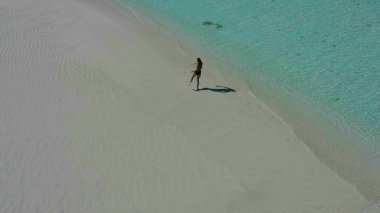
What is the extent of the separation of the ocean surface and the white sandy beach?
61.5 inches

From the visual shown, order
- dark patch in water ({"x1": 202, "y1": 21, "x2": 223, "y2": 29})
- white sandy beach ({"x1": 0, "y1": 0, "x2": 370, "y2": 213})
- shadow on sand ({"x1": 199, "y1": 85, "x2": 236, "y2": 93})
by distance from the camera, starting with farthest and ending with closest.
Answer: dark patch in water ({"x1": 202, "y1": 21, "x2": 223, "y2": 29}), shadow on sand ({"x1": 199, "y1": 85, "x2": 236, "y2": 93}), white sandy beach ({"x1": 0, "y1": 0, "x2": 370, "y2": 213})

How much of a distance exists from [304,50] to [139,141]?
984 centimetres

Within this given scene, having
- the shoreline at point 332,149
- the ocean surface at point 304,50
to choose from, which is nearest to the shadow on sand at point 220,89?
the shoreline at point 332,149

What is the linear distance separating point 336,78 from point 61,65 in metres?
11.0

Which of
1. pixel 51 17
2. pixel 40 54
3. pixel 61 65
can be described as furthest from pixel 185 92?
pixel 51 17

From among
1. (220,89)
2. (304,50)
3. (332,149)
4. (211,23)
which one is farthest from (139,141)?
(211,23)

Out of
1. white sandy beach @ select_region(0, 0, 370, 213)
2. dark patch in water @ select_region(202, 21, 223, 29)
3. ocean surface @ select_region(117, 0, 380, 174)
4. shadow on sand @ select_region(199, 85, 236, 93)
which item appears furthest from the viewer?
dark patch in water @ select_region(202, 21, 223, 29)

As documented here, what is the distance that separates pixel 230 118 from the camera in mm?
15320

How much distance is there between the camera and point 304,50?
67.4ft

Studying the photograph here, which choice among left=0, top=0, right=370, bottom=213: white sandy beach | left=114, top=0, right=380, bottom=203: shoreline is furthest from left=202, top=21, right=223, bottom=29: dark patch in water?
left=114, top=0, right=380, bottom=203: shoreline

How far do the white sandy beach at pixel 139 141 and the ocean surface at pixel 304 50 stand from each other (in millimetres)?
1562

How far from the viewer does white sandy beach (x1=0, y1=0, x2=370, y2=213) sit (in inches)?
473

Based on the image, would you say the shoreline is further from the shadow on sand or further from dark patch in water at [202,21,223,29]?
dark patch in water at [202,21,223,29]

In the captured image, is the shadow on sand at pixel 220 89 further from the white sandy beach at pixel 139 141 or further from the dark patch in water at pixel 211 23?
the dark patch in water at pixel 211 23
